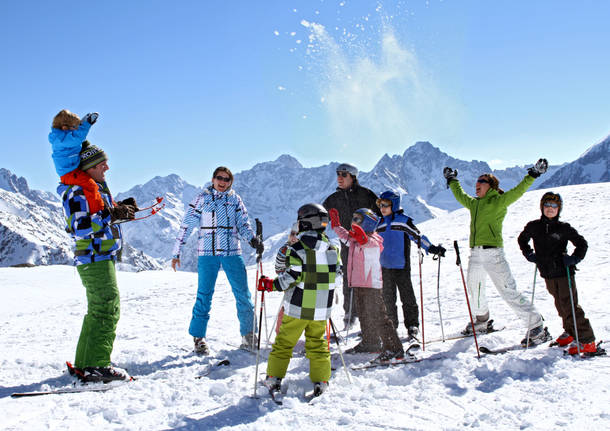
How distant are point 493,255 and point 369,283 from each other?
6.75 ft

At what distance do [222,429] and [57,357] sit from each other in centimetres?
324

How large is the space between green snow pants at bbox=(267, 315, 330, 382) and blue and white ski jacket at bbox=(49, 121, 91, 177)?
2879mm

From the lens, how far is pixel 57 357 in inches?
203

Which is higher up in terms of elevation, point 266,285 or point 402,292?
point 266,285

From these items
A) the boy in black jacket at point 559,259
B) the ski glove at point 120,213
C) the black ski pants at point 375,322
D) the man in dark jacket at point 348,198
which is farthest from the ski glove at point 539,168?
the ski glove at point 120,213

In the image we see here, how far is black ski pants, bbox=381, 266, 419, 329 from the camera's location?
5.89 meters

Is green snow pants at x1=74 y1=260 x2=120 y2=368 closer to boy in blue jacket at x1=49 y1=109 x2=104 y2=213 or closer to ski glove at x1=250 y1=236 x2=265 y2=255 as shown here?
boy in blue jacket at x1=49 y1=109 x2=104 y2=213

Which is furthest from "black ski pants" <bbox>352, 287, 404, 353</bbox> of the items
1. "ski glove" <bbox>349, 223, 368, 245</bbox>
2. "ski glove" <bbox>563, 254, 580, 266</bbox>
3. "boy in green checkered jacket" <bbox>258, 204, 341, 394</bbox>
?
"ski glove" <bbox>563, 254, 580, 266</bbox>

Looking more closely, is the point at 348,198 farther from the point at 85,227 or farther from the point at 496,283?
the point at 85,227

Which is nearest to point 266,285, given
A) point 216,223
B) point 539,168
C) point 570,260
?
point 216,223

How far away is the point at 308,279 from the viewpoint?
403cm

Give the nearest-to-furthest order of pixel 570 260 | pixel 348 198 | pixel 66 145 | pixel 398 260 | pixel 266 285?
pixel 266 285, pixel 66 145, pixel 570 260, pixel 398 260, pixel 348 198

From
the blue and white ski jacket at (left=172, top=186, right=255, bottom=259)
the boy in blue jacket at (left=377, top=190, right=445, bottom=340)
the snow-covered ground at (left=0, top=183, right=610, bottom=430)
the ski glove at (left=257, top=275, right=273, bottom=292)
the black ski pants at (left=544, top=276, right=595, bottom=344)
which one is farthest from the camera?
the boy in blue jacket at (left=377, top=190, right=445, bottom=340)

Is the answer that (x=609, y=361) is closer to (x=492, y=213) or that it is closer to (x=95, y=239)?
Answer: (x=492, y=213)
